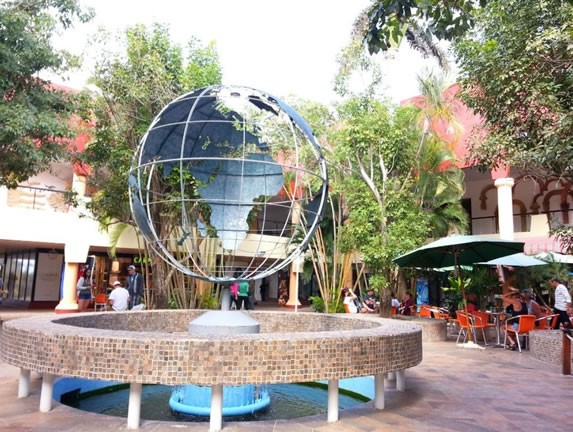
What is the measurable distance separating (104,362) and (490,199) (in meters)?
20.7

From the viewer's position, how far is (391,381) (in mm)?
5434

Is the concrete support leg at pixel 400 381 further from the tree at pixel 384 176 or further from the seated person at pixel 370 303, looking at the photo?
the seated person at pixel 370 303

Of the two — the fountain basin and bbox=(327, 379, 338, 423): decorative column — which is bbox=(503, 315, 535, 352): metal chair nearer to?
the fountain basin

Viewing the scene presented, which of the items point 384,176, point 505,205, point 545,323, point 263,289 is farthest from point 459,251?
point 263,289

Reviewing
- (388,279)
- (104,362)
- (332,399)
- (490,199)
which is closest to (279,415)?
(332,399)

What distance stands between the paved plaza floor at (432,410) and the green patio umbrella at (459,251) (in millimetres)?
2784

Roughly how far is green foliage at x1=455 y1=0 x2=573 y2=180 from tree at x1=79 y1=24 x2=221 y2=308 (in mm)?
6736

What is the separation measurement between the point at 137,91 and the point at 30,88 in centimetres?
229

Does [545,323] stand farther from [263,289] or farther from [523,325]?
[263,289]

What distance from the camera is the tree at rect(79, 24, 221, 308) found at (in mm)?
11523

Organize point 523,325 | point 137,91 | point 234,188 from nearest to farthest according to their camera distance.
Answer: point 234,188
point 523,325
point 137,91

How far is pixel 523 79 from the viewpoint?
7438mm

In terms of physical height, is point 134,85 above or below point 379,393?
above

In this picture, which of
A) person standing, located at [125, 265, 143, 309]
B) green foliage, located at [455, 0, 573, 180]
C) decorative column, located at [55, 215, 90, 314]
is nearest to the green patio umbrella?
green foliage, located at [455, 0, 573, 180]
